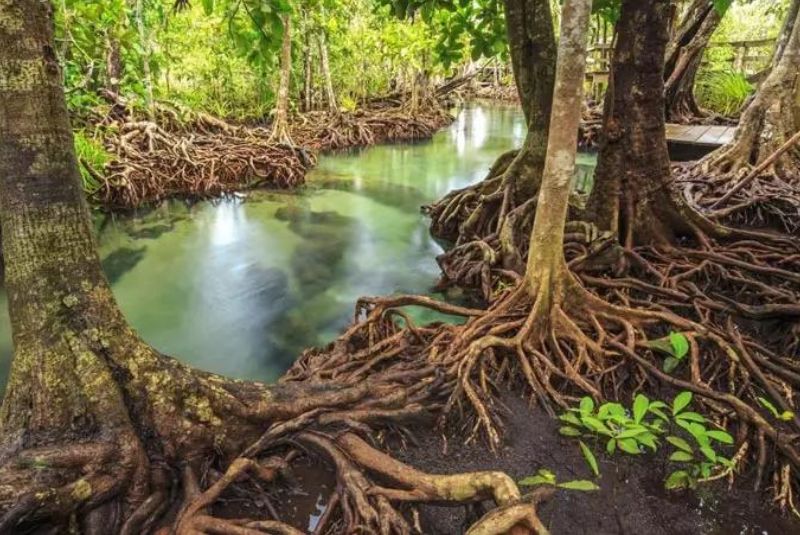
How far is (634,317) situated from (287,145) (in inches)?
373

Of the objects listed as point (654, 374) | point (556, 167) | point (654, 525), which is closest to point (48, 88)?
point (556, 167)

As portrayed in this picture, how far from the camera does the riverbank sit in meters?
8.66

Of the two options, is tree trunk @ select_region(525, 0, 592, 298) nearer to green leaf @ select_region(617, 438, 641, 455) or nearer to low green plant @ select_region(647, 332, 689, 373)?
low green plant @ select_region(647, 332, 689, 373)

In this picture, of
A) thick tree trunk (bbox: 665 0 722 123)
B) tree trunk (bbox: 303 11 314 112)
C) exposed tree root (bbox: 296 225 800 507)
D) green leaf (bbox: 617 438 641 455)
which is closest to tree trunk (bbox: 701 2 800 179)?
thick tree trunk (bbox: 665 0 722 123)

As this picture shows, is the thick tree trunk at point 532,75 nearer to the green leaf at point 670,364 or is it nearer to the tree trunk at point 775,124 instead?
the tree trunk at point 775,124

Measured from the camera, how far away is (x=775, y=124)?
654 centimetres

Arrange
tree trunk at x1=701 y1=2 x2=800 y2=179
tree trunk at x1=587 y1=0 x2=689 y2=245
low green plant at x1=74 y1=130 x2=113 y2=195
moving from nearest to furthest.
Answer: tree trunk at x1=587 y1=0 x2=689 y2=245
tree trunk at x1=701 y1=2 x2=800 y2=179
low green plant at x1=74 y1=130 x2=113 y2=195

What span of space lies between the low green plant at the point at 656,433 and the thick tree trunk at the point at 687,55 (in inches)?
331

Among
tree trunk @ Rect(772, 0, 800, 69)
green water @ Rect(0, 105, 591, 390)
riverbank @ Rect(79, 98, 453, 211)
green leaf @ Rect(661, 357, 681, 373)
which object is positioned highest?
tree trunk @ Rect(772, 0, 800, 69)

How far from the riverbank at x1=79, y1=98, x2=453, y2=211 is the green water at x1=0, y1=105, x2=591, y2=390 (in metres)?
0.58

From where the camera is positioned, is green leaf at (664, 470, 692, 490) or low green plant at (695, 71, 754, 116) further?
low green plant at (695, 71, 754, 116)

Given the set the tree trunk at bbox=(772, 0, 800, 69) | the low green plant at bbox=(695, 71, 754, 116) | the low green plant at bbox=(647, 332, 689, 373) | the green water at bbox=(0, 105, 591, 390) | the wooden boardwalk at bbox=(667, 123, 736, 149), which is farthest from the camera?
the low green plant at bbox=(695, 71, 754, 116)

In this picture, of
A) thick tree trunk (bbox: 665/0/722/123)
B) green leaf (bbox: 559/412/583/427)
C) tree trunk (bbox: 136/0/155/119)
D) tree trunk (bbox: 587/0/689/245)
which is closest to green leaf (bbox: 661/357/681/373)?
green leaf (bbox: 559/412/583/427)

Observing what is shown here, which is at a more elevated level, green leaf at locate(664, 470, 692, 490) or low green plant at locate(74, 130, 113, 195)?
low green plant at locate(74, 130, 113, 195)
